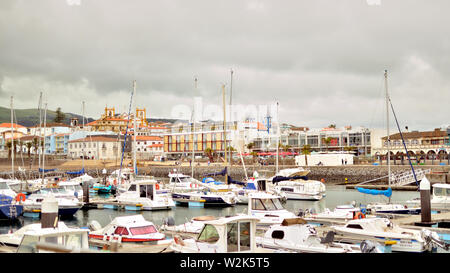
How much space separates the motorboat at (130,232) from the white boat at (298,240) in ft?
16.3

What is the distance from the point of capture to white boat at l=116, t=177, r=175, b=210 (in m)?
38.2

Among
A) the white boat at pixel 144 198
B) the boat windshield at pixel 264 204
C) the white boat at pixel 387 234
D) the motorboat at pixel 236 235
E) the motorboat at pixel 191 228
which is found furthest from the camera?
the white boat at pixel 144 198

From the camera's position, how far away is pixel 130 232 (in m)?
19.7

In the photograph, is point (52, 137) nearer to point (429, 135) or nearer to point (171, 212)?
point (429, 135)

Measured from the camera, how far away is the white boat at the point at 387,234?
62.8 feet

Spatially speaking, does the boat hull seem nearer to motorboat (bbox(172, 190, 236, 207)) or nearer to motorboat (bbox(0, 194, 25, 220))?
motorboat (bbox(0, 194, 25, 220))

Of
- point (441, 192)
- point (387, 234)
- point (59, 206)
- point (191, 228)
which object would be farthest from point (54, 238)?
point (441, 192)

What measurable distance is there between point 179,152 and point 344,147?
165 feet

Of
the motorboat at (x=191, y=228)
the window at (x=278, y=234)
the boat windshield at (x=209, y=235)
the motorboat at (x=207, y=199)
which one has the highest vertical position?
the boat windshield at (x=209, y=235)

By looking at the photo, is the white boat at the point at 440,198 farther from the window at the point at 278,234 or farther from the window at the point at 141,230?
the window at the point at 141,230

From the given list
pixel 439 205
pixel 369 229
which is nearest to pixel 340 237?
pixel 369 229

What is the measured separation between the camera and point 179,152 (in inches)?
5448

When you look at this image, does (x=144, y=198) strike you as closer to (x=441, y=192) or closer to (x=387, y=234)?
(x=387, y=234)

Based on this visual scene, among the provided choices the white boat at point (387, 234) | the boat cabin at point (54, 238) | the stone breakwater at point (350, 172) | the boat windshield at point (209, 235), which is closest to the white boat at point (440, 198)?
the white boat at point (387, 234)
